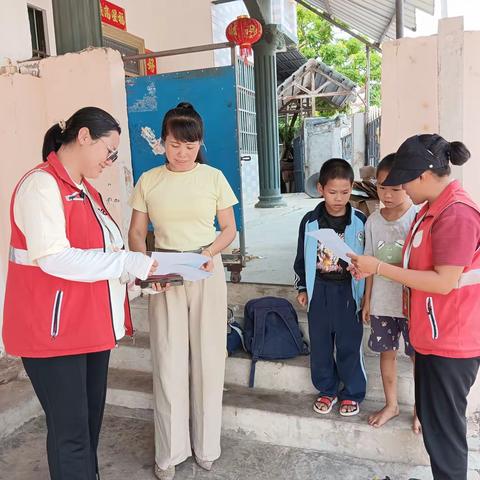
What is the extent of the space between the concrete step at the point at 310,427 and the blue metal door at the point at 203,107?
1.41 m

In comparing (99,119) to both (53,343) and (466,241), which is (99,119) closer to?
(53,343)

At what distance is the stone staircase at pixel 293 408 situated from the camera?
233cm

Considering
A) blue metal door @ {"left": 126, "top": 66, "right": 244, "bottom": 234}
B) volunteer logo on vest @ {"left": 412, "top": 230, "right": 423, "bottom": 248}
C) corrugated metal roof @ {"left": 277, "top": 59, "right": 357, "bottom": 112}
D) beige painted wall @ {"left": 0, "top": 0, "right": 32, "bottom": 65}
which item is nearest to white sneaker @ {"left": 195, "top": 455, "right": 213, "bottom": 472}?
volunteer logo on vest @ {"left": 412, "top": 230, "right": 423, "bottom": 248}

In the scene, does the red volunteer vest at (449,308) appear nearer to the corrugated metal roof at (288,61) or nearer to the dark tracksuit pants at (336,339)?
the dark tracksuit pants at (336,339)

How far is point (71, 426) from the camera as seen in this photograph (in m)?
1.62

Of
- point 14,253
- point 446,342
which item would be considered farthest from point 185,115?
point 446,342

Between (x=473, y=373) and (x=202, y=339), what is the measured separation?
1114 mm

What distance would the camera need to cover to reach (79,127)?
1564 mm

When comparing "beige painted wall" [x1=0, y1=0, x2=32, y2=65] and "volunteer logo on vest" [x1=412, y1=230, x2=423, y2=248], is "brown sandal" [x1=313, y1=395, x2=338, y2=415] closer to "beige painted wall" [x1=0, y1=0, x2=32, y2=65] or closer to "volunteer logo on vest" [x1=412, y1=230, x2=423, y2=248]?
"volunteer logo on vest" [x1=412, y1=230, x2=423, y2=248]

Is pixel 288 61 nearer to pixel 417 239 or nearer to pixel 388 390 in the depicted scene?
pixel 388 390

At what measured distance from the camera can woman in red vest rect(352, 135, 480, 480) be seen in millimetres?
1529

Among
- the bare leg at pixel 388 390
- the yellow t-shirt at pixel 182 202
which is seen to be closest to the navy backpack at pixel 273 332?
the bare leg at pixel 388 390

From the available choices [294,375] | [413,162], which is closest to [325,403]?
[294,375]

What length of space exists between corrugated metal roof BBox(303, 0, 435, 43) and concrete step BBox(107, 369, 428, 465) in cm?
486
